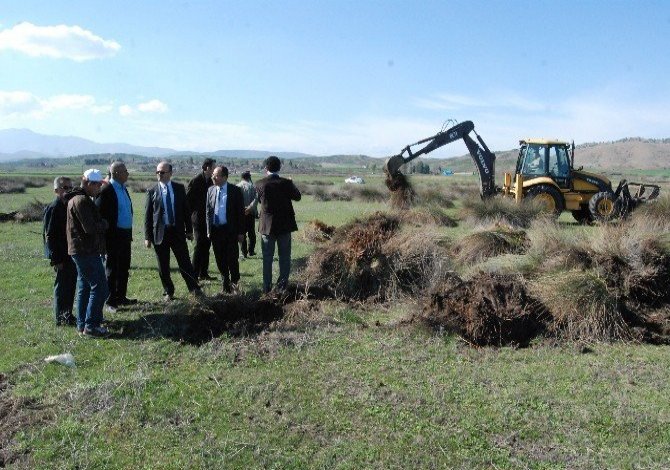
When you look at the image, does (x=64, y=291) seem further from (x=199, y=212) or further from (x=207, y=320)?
(x=199, y=212)

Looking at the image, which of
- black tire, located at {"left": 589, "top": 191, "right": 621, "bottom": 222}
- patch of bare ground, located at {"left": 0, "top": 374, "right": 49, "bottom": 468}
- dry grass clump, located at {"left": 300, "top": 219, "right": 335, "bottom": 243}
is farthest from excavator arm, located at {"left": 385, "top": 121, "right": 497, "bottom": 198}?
patch of bare ground, located at {"left": 0, "top": 374, "right": 49, "bottom": 468}

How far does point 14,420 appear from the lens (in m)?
4.38

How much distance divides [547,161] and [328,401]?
16.2 m

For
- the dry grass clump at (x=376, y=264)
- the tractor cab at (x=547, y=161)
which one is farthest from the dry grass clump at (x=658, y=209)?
the dry grass clump at (x=376, y=264)

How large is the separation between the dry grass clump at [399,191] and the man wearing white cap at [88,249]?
15598 millimetres

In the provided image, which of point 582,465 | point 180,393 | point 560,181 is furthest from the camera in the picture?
point 560,181

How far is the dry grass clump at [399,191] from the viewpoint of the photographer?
21406mm

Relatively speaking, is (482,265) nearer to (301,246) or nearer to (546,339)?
(546,339)

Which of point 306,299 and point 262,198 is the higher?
point 262,198

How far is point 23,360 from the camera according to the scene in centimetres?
567

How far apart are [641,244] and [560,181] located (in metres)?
11.8

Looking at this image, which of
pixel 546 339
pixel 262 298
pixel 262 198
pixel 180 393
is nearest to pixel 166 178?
pixel 262 198

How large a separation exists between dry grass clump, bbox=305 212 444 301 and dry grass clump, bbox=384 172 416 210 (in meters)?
12.6

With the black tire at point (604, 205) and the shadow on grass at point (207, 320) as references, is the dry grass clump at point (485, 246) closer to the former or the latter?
the shadow on grass at point (207, 320)
